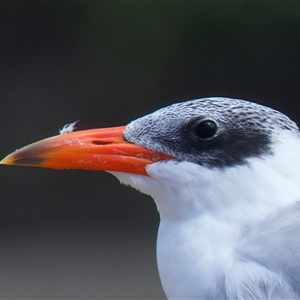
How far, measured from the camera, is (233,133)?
2.07 meters

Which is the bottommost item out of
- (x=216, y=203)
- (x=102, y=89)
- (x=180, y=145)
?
(x=102, y=89)

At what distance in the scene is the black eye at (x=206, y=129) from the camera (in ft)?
6.78

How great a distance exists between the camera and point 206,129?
2.07 meters

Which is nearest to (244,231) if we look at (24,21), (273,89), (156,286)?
(156,286)

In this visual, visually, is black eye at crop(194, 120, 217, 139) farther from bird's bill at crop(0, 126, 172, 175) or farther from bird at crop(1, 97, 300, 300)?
bird's bill at crop(0, 126, 172, 175)

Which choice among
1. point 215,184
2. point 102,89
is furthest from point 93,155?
point 102,89

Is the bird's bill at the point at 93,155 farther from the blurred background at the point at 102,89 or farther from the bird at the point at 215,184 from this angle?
the blurred background at the point at 102,89

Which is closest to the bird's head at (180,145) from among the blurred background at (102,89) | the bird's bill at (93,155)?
the bird's bill at (93,155)

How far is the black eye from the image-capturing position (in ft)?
6.78

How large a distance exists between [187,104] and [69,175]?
3.85 m

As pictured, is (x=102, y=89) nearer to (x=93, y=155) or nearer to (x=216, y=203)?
(x=93, y=155)

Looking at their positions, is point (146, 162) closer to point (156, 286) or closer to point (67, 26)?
point (156, 286)

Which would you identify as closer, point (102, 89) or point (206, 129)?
point (206, 129)

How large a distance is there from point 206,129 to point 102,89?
12.1 ft
